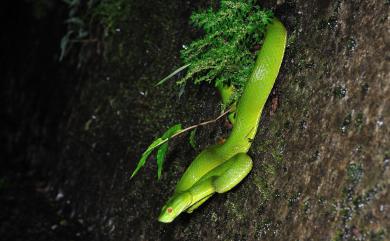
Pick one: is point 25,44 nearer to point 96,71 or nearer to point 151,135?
point 96,71

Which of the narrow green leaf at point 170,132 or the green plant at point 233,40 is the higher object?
the green plant at point 233,40

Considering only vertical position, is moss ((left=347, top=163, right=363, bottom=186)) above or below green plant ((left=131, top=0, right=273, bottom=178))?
below

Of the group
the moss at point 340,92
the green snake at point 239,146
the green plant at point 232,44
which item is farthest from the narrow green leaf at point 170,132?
the moss at point 340,92

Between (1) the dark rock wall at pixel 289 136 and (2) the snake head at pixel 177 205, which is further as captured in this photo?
(2) the snake head at pixel 177 205

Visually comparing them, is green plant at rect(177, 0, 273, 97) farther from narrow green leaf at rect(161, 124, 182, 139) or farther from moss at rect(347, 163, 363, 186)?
moss at rect(347, 163, 363, 186)

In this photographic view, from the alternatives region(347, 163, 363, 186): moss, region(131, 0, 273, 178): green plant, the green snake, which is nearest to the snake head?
the green snake

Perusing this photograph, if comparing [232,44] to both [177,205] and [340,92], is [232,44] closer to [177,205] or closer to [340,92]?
[340,92]

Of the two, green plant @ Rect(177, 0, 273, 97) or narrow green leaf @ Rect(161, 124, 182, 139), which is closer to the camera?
green plant @ Rect(177, 0, 273, 97)

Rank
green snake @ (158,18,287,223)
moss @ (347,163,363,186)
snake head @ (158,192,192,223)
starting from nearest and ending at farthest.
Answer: moss @ (347,163,363,186) < green snake @ (158,18,287,223) < snake head @ (158,192,192,223)

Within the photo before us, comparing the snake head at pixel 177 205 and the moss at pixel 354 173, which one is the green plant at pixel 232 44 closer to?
the snake head at pixel 177 205
